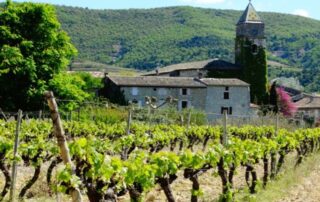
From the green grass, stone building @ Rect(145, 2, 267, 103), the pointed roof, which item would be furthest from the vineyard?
the pointed roof

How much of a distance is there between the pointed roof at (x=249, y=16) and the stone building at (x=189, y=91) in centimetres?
1288

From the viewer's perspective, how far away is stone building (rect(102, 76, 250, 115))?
2259 inches

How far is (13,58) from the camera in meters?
32.1

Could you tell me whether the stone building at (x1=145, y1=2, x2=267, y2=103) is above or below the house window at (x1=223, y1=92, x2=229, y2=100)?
above

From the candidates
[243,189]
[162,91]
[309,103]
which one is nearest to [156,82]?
[162,91]

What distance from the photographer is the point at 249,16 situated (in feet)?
236

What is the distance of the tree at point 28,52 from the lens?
1277 inches

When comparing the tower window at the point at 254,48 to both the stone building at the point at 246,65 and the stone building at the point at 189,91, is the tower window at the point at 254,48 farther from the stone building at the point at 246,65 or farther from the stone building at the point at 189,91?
the stone building at the point at 189,91

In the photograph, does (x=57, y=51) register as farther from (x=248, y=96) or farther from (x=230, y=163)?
(x=248, y=96)

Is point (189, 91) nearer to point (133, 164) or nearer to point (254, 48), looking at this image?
point (254, 48)

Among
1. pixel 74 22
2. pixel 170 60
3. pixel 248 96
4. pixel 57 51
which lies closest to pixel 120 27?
pixel 74 22

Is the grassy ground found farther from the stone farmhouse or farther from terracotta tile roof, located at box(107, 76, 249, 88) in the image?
terracotta tile roof, located at box(107, 76, 249, 88)

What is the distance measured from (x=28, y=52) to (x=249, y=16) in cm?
4329

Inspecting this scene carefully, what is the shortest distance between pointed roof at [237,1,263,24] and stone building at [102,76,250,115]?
→ 1288cm
